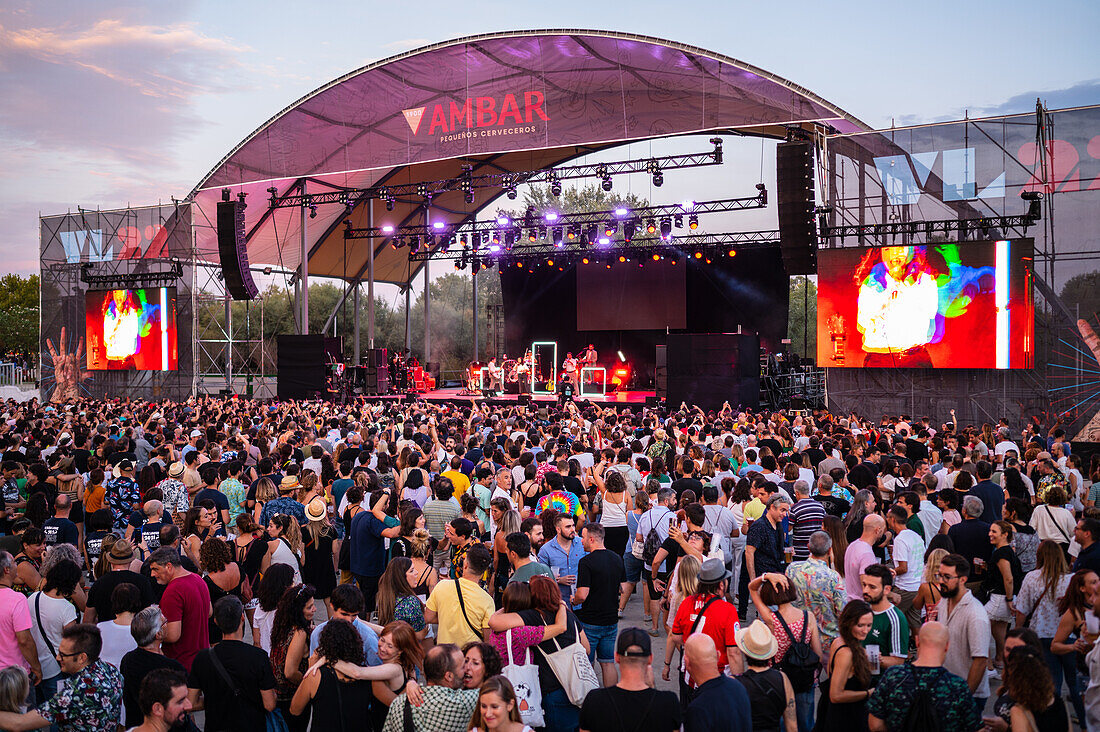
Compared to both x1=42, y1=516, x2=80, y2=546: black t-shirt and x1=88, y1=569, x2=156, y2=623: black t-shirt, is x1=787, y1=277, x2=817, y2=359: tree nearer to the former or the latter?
x1=42, y1=516, x2=80, y2=546: black t-shirt

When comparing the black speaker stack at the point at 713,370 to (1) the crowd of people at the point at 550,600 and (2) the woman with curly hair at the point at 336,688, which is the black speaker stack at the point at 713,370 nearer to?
(1) the crowd of people at the point at 550,600

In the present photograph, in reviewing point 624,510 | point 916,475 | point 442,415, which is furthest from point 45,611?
point 442,415

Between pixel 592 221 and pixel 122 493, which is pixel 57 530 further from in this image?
pixel 592 221

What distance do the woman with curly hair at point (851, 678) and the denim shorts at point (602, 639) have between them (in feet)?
5.12

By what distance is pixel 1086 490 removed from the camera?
8.41m

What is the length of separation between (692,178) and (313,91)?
2773 cm

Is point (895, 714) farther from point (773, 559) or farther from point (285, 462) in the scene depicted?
point (285, 462)

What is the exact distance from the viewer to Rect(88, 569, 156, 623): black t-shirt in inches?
187

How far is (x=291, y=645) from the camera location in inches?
163

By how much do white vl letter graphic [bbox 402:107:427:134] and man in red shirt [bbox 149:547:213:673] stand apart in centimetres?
1754

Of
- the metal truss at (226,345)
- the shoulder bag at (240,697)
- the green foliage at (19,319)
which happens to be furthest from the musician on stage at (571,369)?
the green foliage at (19,319)

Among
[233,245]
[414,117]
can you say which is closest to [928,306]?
[414,117]

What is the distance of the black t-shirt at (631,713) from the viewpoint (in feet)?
11.0

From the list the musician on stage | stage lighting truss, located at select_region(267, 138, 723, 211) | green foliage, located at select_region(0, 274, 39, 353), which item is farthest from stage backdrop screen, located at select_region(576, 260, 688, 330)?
green foliage, located at select_region(0, 274, 39, 353)
